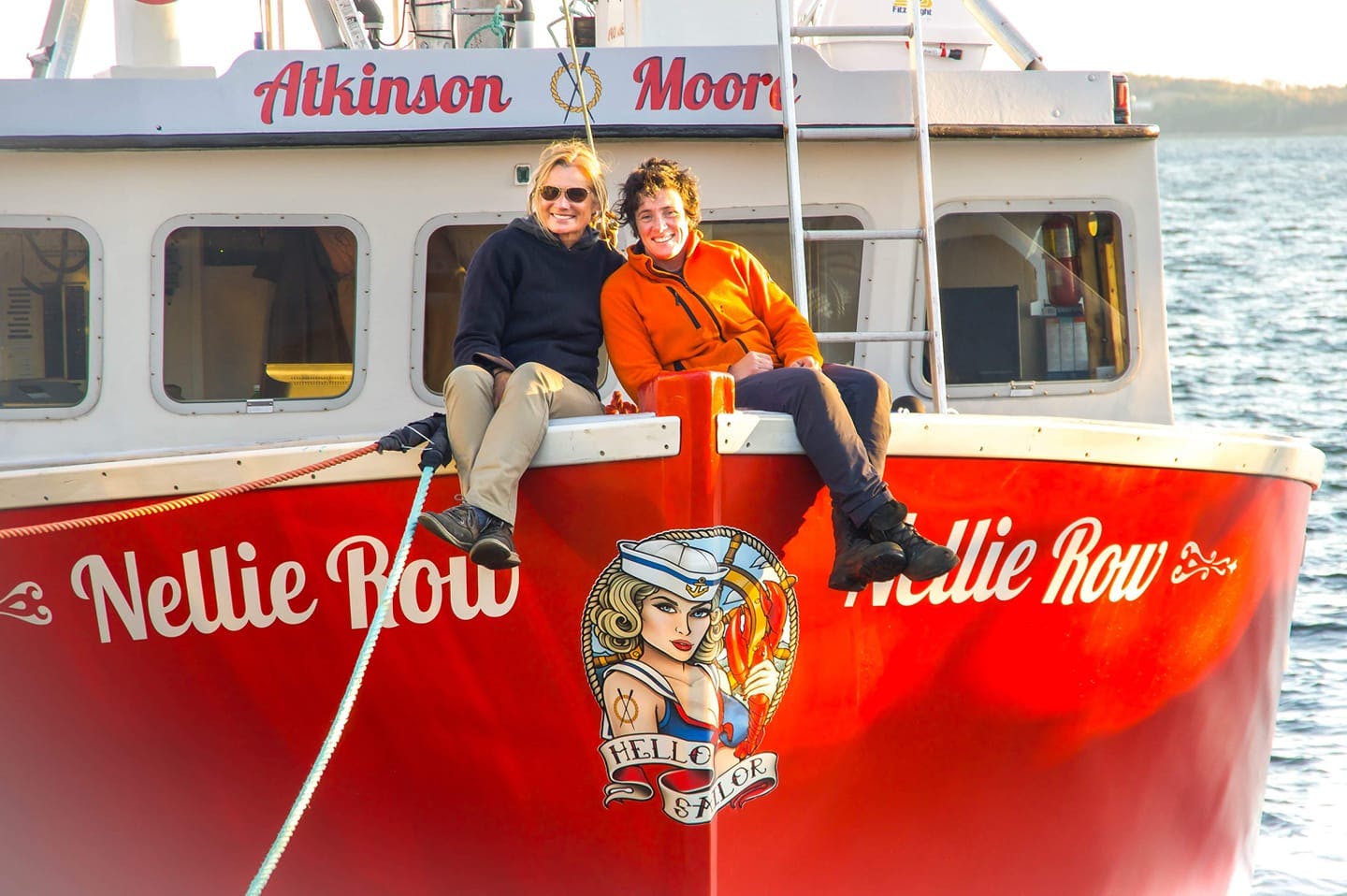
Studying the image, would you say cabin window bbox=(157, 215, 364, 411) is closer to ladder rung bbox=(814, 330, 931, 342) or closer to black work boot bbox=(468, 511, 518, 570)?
ladder rung bbox=(814, 330, 931, 342)

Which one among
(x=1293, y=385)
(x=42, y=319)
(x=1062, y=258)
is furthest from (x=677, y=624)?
(x=1293, y=385)

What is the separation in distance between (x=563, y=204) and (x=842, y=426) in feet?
3.60

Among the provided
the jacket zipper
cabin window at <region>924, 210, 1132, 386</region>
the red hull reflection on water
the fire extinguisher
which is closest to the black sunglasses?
the jacket zipper

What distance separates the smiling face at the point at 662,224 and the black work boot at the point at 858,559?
0.92 m

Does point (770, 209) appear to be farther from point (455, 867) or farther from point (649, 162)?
point (455, 867)

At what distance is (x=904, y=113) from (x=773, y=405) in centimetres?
223

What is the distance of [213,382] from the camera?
20.7 feet

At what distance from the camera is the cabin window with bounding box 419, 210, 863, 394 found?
6.42m

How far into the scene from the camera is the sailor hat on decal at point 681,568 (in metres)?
4.68

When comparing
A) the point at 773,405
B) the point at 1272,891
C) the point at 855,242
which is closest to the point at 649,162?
the point at 773,405

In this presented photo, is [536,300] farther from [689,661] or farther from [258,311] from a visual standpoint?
[258,311]

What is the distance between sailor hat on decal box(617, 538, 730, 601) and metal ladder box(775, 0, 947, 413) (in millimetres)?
1331

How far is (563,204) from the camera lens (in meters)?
5.04

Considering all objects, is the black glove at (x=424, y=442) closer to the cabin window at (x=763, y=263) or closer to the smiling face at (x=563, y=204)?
the smiling face at (x=563, y=204)
